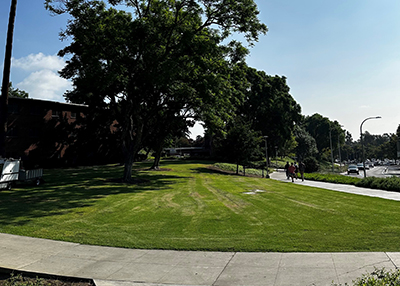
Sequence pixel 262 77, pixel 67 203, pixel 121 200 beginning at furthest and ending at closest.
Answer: pixel 262 77 → pixel 121 200 → pixel 67 203

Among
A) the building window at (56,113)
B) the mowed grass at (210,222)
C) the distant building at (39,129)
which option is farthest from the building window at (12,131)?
the mowed grass at (210,222)

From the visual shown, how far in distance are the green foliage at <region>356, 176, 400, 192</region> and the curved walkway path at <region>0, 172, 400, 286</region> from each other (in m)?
15.8

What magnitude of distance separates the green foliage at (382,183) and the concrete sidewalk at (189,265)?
15.9 meters

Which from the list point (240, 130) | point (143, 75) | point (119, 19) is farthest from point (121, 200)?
point (240, 130)

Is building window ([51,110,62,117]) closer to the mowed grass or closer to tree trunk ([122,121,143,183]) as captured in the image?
tree trunk ([122,121,143,183])

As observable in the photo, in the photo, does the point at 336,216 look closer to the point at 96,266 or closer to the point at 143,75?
the point at 96,266

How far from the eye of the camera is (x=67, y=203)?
1364 centimetres

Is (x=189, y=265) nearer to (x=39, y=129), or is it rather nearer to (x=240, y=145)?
(x=240, y=145)

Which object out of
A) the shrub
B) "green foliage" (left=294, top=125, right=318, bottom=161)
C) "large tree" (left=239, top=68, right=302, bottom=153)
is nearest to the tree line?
the shrub

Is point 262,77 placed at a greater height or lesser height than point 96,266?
greater

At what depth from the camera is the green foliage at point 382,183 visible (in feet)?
65.9

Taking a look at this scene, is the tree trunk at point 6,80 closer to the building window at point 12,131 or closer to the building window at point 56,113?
the building window at point 12,131

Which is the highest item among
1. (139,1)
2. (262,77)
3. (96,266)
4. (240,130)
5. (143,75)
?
(262,77)

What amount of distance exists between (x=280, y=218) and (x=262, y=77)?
55958 mm
